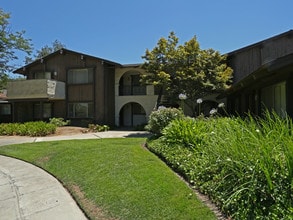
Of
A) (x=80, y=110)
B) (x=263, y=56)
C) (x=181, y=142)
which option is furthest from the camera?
(x=80, y=110)

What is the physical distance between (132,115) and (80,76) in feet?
20.0

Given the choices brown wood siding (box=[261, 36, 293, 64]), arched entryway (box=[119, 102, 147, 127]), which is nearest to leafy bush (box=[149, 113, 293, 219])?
brown wood siding (box=[261, 36, 293, 64])

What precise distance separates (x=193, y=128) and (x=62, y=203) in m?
4.19

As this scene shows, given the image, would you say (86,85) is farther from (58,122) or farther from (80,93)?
(58,122)

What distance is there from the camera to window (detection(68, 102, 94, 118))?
26688 millimetres

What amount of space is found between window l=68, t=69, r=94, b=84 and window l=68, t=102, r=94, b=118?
79.2 inches

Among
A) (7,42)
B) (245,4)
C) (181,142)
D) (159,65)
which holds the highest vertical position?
(7,42)

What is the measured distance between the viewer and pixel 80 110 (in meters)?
27.0

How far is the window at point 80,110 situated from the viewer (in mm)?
26688

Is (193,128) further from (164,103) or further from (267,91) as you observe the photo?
(164,103)

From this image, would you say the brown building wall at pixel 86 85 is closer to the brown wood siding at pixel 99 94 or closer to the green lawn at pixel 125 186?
the brown wood siding at pixel 99 94

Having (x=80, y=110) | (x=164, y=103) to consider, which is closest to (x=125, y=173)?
(x=164, y=103)

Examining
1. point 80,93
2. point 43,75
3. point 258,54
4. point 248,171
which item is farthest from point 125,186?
point 43,75

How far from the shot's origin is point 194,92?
67.6 feet
